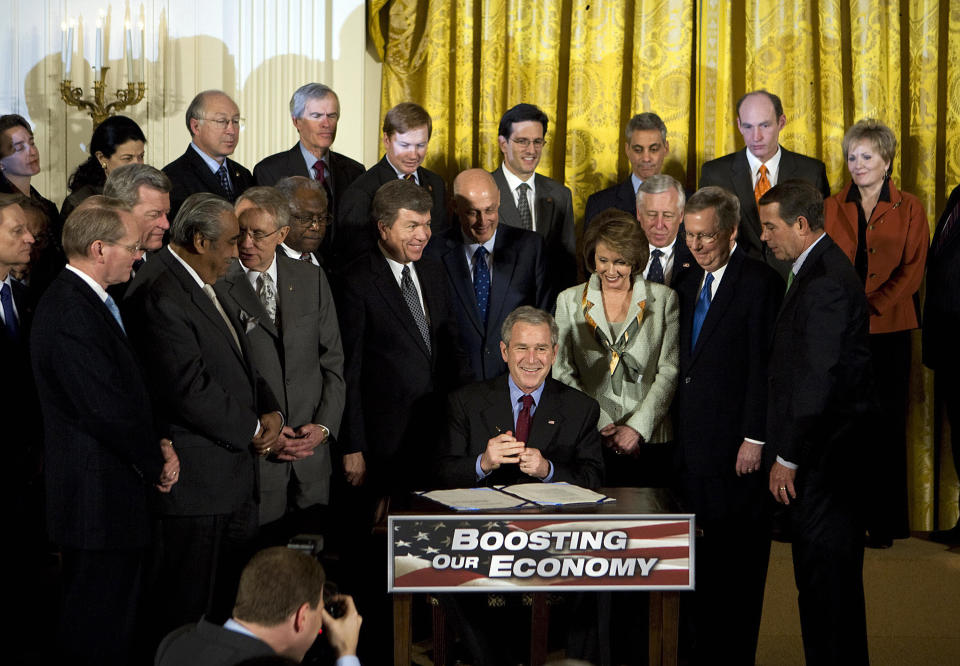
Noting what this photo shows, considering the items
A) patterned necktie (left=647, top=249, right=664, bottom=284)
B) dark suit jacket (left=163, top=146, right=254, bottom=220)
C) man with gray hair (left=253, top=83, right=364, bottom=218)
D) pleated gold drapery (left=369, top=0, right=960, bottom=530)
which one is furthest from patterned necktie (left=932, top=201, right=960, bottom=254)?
dark suit jacket (left=163, top=146, right=254, bottom=220)

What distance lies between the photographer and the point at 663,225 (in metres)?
4.32

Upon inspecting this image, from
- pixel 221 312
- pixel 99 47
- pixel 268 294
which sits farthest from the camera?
pixel 99 47

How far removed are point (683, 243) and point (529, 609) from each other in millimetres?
1543

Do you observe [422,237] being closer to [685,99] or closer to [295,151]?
[295,151]

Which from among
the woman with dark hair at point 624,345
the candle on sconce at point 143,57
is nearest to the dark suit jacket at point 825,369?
the woman with dark hair at point 624,345

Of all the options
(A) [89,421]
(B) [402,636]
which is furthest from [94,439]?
(B) [402,636]

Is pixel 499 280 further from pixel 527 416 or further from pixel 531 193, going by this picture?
pixel 527 416

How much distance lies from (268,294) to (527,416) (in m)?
0.96

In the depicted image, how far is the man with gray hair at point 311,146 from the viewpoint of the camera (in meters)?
4.58

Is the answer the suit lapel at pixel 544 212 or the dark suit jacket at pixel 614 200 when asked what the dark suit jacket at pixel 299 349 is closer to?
the suit lapel at pixel 544 212

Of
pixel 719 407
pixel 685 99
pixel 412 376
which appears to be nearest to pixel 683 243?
pixel 719 407

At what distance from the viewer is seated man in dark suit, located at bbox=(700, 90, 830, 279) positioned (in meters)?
4.93

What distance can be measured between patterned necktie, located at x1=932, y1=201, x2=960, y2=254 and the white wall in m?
2.92

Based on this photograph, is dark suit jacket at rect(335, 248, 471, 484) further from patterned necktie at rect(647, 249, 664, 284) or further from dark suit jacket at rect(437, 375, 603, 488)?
patterned necktie at rect(647, 249, 664, 284)
